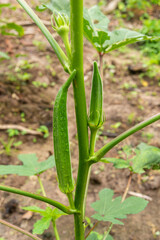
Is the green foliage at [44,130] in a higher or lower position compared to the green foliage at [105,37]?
lower

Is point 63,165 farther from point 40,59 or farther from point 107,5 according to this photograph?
point 107,5

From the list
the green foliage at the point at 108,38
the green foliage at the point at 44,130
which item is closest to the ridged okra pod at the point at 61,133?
the green foliage at the point at 108,38

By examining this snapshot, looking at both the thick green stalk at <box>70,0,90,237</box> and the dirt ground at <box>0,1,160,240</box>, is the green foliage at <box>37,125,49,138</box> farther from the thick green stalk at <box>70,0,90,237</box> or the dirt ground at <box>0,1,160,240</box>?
the thick green stalk at <box>70,0,90,237</box>

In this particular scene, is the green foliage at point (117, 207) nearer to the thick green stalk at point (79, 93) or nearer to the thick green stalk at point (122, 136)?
the thick green stalk at point (79, 93)

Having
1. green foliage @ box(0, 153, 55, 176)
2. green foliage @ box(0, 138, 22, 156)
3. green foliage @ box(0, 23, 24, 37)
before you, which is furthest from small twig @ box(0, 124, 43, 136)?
green foliage @ box(0, 153, 55, 176)

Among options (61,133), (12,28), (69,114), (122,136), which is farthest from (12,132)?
(122,136)

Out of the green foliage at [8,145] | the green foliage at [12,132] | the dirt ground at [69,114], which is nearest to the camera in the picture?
the dirt ground at [69,114]

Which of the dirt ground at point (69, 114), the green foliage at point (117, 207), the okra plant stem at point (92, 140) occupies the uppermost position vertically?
the okra plant stem at point (92, 140)
